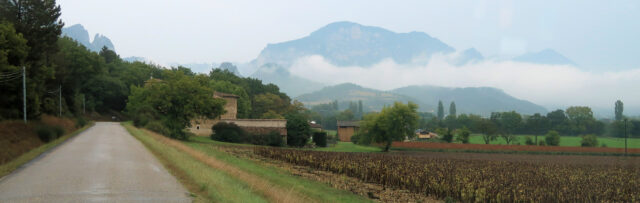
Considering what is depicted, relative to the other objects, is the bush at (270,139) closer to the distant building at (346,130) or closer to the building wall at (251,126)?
the building wall at (251,126)

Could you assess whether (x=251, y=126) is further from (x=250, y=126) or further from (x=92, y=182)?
(x=92, y=182)

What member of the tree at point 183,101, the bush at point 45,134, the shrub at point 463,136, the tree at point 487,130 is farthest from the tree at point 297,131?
the tree at point 487,130

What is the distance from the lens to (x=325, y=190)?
21.5m

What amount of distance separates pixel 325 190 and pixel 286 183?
1.94 metres

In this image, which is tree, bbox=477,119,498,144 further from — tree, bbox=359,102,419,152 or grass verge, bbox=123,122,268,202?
grass verge, bbox=123,122,268,202

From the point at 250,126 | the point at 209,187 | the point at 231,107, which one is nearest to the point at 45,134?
the point at 209,187

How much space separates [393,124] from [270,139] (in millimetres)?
24013

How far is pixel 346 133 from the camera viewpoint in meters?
118

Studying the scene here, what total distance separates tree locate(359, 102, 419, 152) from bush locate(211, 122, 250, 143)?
2489cm

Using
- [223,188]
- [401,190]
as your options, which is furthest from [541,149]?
[223,188]

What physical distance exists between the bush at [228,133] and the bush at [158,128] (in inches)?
456

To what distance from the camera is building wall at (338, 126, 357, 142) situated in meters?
118

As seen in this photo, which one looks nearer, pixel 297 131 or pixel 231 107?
pixel 297 131

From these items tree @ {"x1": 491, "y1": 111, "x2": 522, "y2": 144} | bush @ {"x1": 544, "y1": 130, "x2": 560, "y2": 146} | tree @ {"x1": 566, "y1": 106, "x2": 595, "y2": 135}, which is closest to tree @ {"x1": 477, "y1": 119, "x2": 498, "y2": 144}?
tree @ {"x1": 491, "y1": 111, "x2": 522, "y2": 144}
